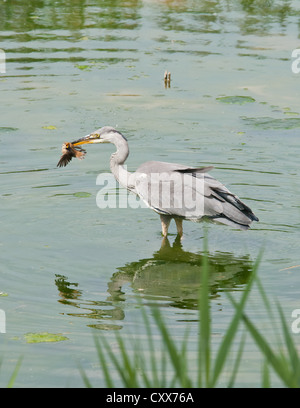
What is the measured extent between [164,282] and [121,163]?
5.62 ft

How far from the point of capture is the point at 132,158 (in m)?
9.84

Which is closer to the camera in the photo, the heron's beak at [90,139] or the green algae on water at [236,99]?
the heron's beak at [90,139]

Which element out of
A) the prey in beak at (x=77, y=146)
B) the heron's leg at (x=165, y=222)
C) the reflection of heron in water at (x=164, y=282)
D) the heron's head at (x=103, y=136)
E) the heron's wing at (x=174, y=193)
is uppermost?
the heron's head at (x=103, y=136)

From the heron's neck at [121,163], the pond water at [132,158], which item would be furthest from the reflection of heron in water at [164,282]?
the heron's neck at [121,163]

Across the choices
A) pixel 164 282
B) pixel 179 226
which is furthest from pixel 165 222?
pixel 164 282

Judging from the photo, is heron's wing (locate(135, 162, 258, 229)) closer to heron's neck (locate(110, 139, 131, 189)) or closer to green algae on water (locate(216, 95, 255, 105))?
heron's neck (locate(110, 139, 131, 189))

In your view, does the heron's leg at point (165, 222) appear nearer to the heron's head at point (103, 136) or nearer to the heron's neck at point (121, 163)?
the heron's neck at point (121, 163)

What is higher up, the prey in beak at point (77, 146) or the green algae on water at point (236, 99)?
the prey in beak at point (77, 146)

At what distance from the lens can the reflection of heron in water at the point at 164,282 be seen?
6.44 meters

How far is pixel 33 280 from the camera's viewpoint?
6.92 metres

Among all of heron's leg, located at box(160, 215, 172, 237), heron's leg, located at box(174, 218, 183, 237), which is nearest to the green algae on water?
heron's leg, located at box(174, 218, 183, 237)

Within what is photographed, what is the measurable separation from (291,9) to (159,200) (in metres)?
11.1

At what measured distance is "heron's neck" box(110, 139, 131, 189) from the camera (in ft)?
27.0

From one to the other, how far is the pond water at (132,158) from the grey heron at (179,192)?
0.35m
